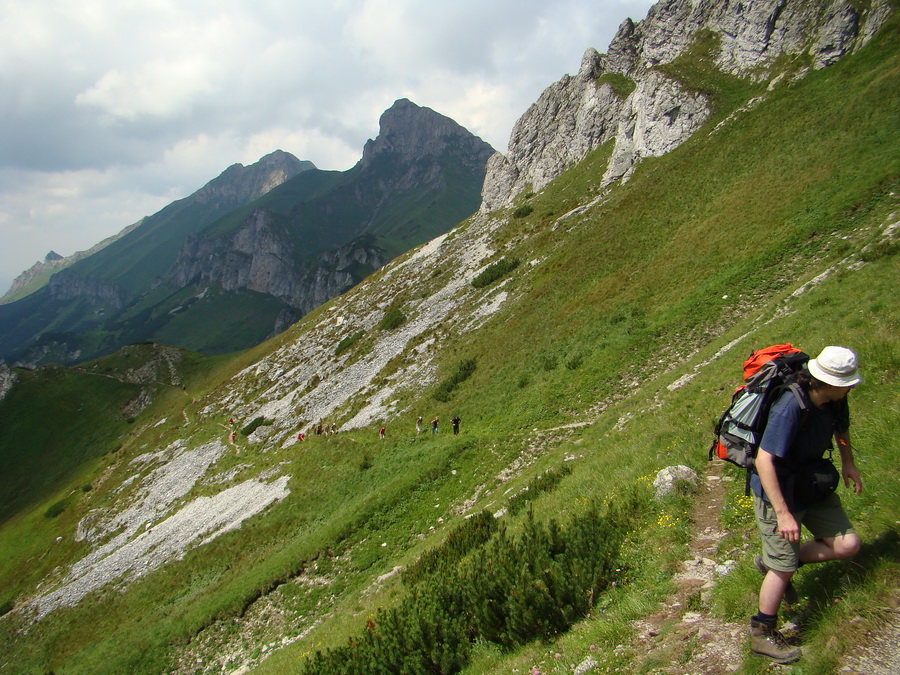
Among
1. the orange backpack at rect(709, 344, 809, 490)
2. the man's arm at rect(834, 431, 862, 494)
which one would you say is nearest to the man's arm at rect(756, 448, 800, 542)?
the orange backpack at rect(709, 344, 809, 490)

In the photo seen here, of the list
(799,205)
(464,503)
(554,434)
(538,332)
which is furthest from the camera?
(538,332)

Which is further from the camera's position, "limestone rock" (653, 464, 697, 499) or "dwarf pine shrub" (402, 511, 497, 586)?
"dwarf pine shrub" (402, 511, 497, 586)

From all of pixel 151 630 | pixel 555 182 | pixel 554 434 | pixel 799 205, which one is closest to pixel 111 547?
pixel 151 630

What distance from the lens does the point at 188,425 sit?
201ft

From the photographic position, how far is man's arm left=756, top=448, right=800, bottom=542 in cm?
453

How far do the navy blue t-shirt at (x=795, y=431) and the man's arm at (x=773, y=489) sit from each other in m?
0.08

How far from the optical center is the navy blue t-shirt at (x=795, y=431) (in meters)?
4.55

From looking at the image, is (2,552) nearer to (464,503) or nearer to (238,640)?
(238,640)

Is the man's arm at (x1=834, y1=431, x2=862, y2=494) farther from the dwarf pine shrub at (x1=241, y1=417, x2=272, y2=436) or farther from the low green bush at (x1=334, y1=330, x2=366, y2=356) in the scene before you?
the low green bush at (x1=334, y1=330, x2=366, y2=356)

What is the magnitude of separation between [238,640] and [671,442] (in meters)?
19.9

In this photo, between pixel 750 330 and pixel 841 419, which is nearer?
pixel 841 419

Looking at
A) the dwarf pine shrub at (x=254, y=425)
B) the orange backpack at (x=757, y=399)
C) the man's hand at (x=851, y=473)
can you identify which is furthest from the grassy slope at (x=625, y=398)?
the dwarf pine shrub at (x=254, y=425)

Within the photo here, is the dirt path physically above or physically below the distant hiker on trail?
below

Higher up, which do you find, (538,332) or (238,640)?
(538,332)
